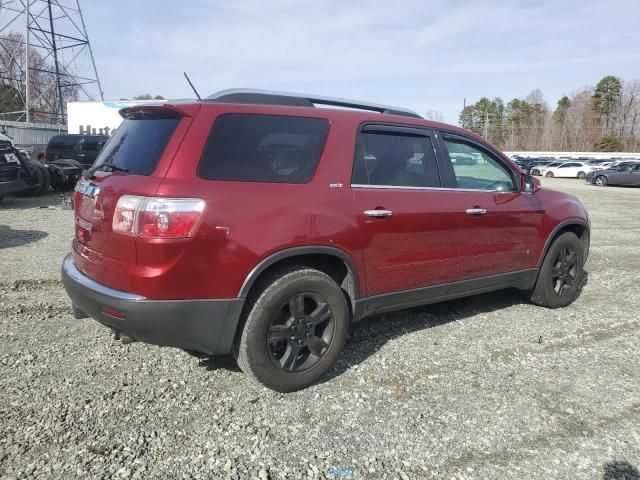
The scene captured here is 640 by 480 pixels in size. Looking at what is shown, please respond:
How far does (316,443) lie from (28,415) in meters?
1.69

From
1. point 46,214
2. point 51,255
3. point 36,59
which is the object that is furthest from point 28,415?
point 36,59

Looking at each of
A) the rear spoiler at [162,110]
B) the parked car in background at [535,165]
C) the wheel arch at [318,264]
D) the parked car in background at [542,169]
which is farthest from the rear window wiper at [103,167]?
the parked car in background at [535,165]

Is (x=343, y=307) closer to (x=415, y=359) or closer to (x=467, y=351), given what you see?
(x=415, y=359)

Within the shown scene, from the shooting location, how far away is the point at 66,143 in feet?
62.0

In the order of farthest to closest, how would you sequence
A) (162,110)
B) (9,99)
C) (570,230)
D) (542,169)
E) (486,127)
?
(486,127)
(9,99)
(542,169)
(570,230)
(162,110)

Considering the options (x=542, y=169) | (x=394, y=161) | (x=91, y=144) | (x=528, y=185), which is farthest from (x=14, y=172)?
(x=542, y=169)

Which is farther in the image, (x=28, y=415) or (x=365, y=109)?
(x=365, y=109)

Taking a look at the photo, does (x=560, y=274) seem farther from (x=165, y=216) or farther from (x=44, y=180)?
(x=44, y=180)

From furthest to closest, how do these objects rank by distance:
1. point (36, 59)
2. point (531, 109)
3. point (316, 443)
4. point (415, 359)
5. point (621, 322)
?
1. point (531, 109)
2. point (36, 59)
3. point (621, 322)
4. point (415, 359)
5. point (316, 443)

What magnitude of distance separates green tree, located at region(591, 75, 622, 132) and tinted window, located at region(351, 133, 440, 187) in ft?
336

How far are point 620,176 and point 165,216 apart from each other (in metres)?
33.1

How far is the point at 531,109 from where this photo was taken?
104 m

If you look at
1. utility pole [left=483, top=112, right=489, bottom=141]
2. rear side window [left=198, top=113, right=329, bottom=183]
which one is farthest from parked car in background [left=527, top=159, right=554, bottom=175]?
utility pole [left=483, top=112, right=489, bottom=141]

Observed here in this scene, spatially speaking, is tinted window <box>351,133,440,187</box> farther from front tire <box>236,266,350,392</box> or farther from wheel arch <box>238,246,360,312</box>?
front tire <box>236,266,350,392</box>
